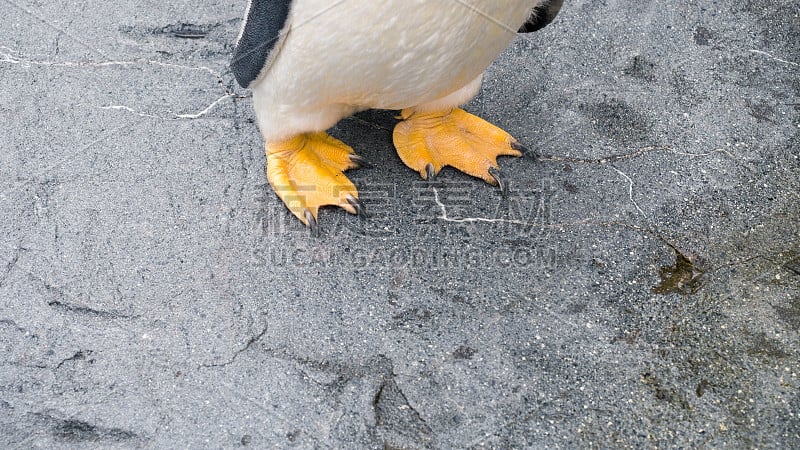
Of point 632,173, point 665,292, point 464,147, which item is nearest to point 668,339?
point 665,292

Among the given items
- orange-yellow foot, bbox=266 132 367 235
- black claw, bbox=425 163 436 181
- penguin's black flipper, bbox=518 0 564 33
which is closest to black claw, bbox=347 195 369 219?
orange-yellow foot, bbox=266 132 367 235

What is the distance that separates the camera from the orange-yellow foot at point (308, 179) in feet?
6.17

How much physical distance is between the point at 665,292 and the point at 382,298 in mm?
649

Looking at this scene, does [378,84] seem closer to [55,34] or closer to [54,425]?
[54,425]

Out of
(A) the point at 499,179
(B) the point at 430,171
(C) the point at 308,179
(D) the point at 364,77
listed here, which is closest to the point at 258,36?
(D) the point at 364,77

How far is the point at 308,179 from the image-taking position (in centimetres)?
192

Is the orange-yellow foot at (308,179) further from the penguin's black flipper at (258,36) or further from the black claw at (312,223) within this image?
the penguin's black flipper at (258,36)

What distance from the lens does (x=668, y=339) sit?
1636 mm

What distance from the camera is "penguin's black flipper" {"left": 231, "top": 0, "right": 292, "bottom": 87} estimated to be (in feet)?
4.93

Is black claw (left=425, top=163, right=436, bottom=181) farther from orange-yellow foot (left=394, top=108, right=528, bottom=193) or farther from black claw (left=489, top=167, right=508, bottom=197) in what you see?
black claw (left=489, top=167, right=508, bottom=197)

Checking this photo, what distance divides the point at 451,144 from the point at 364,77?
513mm

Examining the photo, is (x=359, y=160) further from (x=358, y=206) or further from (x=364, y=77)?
(x=364, y=77)

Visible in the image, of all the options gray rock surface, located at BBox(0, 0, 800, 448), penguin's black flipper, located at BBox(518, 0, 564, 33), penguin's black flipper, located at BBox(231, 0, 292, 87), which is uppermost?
penguin's black flipper, located at BBox(231, 0, 292, 87)

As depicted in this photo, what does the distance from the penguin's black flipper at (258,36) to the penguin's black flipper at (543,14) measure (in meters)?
0.58
